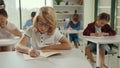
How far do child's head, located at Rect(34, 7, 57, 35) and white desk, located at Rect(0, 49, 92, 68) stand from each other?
A: 0.37m

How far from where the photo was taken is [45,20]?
1905mm

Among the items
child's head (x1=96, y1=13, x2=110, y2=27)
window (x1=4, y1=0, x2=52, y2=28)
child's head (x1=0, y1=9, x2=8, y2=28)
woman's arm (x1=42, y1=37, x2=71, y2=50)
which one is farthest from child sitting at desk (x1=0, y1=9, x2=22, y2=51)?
window (x1=4, y1=0, x2=52, y2=28)

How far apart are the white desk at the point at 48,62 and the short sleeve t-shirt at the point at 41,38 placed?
0.38 metres

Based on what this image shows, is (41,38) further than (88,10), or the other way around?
(88,10)

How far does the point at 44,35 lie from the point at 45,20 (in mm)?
222

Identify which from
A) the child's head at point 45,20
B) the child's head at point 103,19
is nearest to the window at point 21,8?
the child's head at point 103,19

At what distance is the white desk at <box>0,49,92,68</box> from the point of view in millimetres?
1366

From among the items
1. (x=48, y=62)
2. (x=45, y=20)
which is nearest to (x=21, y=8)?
(x=45, y=20)

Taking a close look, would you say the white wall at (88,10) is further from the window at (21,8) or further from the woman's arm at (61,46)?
the woman's arm at (61,46)

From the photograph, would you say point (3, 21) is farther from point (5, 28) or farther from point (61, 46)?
point (61, 46)

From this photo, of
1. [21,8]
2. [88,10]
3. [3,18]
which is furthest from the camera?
[21,8]

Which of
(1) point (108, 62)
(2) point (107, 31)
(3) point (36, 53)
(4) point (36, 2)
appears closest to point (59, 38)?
(3) point (36, 53)

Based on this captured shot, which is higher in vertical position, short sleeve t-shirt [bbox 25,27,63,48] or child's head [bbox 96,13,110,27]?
child's head [bbox 96,13,110,27]

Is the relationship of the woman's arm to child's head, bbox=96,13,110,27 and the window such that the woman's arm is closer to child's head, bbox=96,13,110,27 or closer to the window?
child's head, bbox=96,13,110,27
